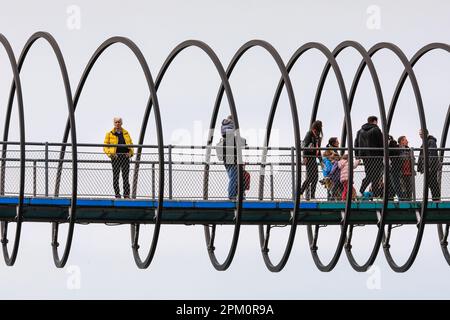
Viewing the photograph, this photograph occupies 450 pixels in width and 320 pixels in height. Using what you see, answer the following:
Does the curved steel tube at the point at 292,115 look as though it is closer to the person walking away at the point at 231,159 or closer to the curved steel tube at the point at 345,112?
the person walking away at the point at 231,159

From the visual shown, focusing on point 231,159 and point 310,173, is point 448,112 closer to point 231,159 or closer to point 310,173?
point 310,173

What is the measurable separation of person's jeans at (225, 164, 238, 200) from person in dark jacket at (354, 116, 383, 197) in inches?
135

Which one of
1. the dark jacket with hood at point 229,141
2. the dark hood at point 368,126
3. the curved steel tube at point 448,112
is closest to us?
the dark jacket with hood at point 229,141

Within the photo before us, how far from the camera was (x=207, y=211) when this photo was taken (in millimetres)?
36406

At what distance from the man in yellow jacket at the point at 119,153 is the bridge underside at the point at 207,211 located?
0.69 meters

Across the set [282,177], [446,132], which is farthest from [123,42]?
[446,132]

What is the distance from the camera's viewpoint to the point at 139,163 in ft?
123

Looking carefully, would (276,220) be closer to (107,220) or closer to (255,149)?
(255,149)

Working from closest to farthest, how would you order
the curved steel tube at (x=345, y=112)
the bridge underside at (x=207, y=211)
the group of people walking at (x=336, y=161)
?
the bridge underside at (x=207, y=211)
the curved steel tube at (x=345, y=112)
the group of people walking at (x=336, y=161)

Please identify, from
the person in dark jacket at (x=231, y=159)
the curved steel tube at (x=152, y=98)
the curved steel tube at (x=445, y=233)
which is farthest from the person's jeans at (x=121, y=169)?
the curved steel tube at (x=445, y=233)

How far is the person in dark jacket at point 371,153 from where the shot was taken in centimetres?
3791

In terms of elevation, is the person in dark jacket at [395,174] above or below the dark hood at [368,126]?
below

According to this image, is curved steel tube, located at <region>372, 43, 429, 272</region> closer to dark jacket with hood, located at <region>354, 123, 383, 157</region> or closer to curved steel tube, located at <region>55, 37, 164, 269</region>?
dark jacket with hood, located at <region>354, 123, 383, 157</region>

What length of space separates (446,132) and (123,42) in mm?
11953
